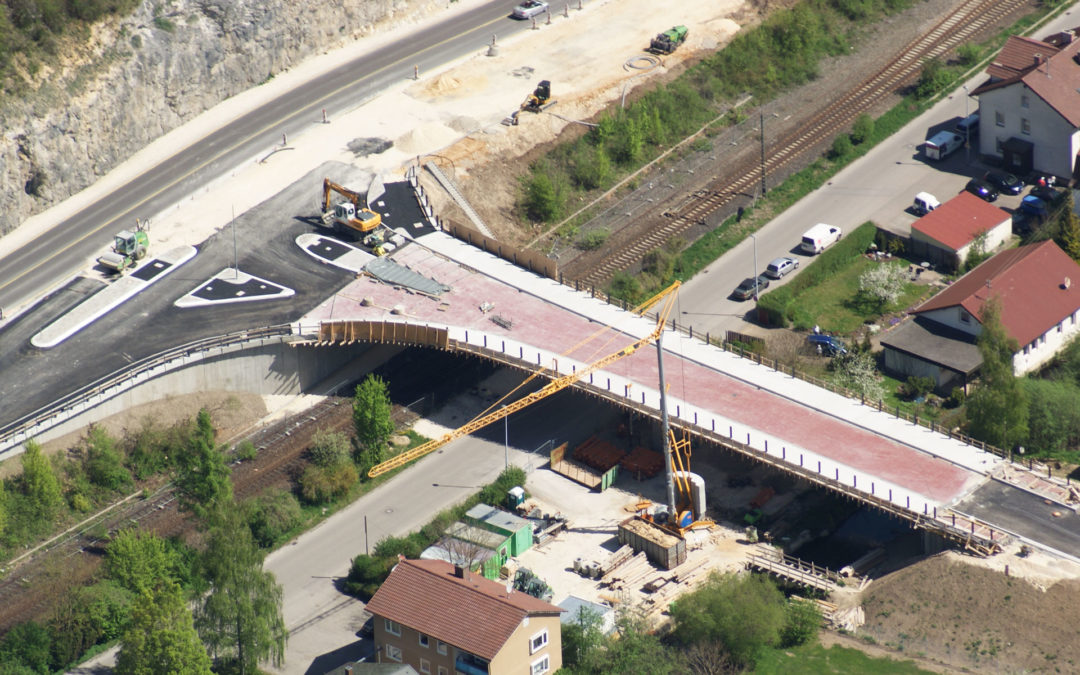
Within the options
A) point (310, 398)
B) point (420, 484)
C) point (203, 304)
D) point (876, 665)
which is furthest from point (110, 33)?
point (876, 665)

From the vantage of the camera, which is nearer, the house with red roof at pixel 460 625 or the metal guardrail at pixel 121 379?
the house with red roof at pixel 460 625

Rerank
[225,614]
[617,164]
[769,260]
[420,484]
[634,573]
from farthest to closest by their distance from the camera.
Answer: [617,164]
[769,260]
[420,484]
[634,573]
[225,614]

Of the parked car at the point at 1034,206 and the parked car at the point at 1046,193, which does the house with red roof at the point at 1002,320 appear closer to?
the parked car at the point at 1034,206

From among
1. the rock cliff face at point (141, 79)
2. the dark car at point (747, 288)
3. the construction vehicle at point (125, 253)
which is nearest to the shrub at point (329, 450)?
the construction vehicle at point (125, 253)

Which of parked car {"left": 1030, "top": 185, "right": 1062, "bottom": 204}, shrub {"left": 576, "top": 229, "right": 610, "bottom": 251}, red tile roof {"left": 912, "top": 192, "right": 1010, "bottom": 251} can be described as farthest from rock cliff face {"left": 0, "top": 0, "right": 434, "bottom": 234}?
parked car {"left": 1030, "top": 185, "right": 1062, "bottom": 204}

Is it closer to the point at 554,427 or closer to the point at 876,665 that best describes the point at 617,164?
the point at 554,427

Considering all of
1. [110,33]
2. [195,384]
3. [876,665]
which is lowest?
[876,665]

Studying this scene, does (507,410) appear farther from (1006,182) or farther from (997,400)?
(1006,182)

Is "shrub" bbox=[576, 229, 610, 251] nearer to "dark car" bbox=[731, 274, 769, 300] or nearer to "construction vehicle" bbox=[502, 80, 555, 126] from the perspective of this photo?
"dark car" bbox=[731, 274, 769, 300]
